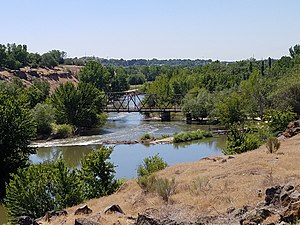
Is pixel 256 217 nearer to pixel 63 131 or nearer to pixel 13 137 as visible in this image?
pixel 13 137

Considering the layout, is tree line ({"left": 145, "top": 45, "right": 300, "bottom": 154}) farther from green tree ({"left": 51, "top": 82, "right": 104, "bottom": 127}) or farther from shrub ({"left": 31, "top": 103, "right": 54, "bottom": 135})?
shrub ({"left": 31, "top": 103, "right": 54, "bottom": 135})

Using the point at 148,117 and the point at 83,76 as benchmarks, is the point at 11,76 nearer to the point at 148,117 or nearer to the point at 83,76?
the point at 83,76

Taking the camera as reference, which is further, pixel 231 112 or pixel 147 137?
pixel 231 112

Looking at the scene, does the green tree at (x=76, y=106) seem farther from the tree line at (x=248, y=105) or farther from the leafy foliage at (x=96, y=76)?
the leafy foliage at (x=96, y=76)

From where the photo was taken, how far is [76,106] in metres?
66.6

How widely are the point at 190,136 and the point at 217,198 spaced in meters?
39.0

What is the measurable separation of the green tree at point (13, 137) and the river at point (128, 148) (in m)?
7.33

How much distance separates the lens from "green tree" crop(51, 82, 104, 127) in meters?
65.9

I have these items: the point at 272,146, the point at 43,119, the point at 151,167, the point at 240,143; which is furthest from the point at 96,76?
the point at 272,146

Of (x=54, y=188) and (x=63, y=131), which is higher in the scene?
(x=54, y=188)

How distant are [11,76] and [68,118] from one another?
44.6 m

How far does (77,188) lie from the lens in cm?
2436

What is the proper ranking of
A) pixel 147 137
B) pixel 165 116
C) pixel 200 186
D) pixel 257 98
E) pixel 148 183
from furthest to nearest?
pixel 165 116
pixel 257 98
pixel 147 137
pixel 148 183
pixel 200 186

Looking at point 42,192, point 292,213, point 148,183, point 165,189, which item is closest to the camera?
point 292,213
